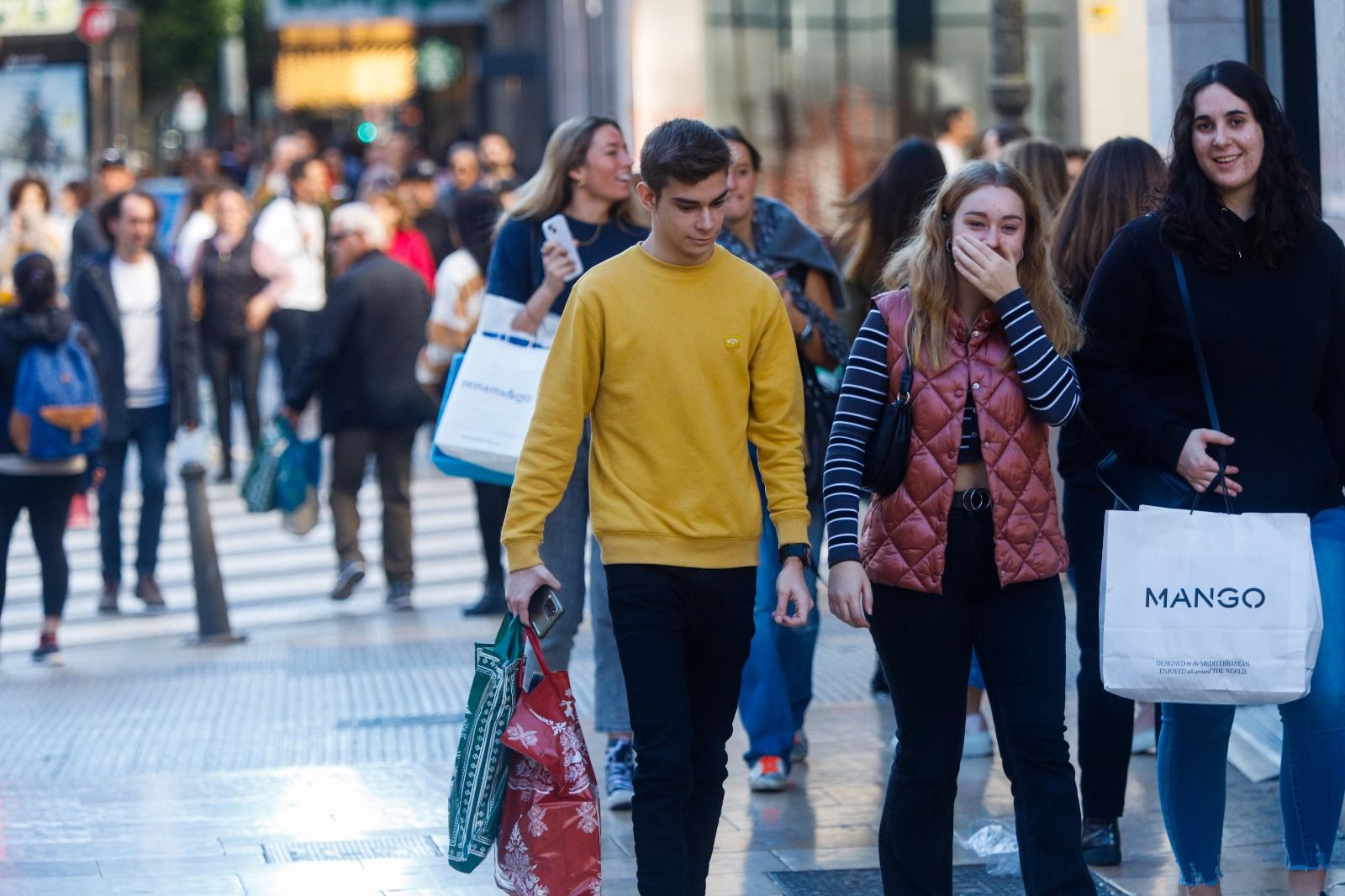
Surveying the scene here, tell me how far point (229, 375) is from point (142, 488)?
4.86 m

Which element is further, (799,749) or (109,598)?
(109,598)

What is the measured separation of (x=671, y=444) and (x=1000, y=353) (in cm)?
74

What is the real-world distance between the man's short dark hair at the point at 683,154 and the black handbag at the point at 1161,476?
3.56ft

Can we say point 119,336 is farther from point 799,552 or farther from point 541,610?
point 799,552

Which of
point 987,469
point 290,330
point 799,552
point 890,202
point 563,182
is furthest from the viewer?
point 290,330

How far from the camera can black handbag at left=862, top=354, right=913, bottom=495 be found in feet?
14.4

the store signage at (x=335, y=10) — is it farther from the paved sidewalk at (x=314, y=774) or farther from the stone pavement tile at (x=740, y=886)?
the stone pavement tile at (x=740, y=886)

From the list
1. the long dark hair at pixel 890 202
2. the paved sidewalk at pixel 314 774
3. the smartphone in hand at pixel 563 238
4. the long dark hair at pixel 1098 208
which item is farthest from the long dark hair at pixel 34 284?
the long dark hair at pixel 1098 208

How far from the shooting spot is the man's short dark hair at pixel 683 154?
4.44 meters

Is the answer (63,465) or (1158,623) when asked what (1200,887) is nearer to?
(1158,623)

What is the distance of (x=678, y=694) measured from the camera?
4.51m

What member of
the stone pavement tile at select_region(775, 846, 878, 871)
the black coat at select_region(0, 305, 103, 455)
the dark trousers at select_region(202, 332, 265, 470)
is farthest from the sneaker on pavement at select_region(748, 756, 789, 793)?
the dark trousers at select_region(202, 332, 265, 470)

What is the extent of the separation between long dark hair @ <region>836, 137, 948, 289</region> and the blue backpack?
383 cm

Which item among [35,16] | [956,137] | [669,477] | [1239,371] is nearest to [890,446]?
[669,477]
